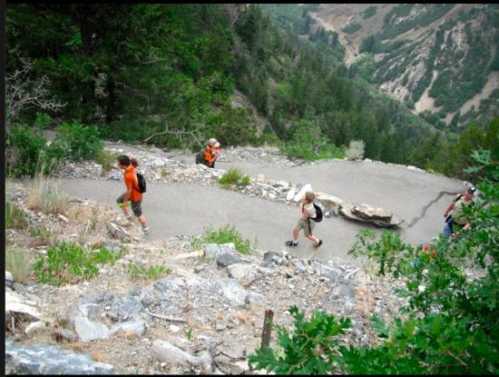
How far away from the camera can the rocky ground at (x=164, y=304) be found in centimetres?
372

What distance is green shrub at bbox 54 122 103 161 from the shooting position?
10.5 m

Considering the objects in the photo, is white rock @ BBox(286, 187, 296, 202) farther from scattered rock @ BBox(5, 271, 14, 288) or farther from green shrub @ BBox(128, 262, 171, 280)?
scattered rock @ BBox(5, 271, 14, 288)

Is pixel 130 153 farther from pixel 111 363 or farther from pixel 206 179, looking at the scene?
pixel 111 363

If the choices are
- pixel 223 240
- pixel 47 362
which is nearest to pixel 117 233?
pixel 223 240

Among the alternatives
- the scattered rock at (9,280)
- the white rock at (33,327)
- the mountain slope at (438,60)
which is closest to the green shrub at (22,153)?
the scattered rock at (9,280)

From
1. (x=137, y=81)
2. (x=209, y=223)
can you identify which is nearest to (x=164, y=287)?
(x=209, y=223)

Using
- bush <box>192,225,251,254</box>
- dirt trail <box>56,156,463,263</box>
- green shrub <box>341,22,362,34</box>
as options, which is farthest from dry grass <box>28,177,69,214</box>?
green shrub <box>341,22,362,34</box>

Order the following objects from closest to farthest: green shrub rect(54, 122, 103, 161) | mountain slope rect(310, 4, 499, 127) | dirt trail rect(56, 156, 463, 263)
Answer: dirt trail rect(56, 156, 463, 263) → green shrub rect(54, 122, 103, 161) → mountain slope rect(310, 4, 499, 127)

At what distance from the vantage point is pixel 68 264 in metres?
5.45

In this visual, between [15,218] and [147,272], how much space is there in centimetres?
247

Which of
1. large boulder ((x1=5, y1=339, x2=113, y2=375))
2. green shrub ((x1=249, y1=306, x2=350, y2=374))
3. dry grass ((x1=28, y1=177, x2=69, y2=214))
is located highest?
Answer: green shrub ((x1=249, y1=306, x2=350, y2=374))

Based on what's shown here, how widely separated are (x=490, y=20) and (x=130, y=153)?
138 m

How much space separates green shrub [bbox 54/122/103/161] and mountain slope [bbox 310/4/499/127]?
102 m

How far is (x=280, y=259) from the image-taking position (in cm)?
627
